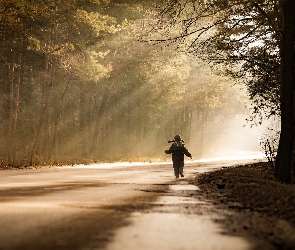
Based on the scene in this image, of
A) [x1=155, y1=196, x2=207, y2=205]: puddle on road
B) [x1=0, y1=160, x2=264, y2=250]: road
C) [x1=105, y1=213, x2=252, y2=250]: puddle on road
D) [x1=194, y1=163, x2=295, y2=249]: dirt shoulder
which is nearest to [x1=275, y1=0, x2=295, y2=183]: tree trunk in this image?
[x1=194, y1=163, x2=295, y2=249]: dirt shoulder

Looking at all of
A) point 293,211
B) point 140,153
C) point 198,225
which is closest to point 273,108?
point 293,211

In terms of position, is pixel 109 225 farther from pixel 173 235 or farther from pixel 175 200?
pixel 175 200

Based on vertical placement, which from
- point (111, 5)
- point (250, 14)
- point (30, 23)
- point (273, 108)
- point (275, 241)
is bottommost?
A: point (275, 241)

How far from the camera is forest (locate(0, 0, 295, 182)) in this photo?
16.0 meters

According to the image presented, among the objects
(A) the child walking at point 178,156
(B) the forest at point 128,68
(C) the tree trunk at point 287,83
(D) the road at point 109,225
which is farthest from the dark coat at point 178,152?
(D) the road at point 109,225

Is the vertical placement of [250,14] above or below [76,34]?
below

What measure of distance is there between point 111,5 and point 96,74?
7.37 meters

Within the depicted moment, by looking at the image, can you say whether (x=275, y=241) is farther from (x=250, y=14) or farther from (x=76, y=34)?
(x=76, y=34)

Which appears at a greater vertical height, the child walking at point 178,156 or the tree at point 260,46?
the tree at point 260,46

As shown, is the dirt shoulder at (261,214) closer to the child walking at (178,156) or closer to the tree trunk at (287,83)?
the tree trunk at (287,83)

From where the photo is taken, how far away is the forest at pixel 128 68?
16.0 metres

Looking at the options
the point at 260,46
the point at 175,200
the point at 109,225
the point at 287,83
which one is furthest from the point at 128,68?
the point at 109,225

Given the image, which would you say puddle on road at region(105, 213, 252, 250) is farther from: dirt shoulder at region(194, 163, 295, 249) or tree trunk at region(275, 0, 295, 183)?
tree trunk at region(275, 0, 295, 183)

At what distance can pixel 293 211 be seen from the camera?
7512 mm
